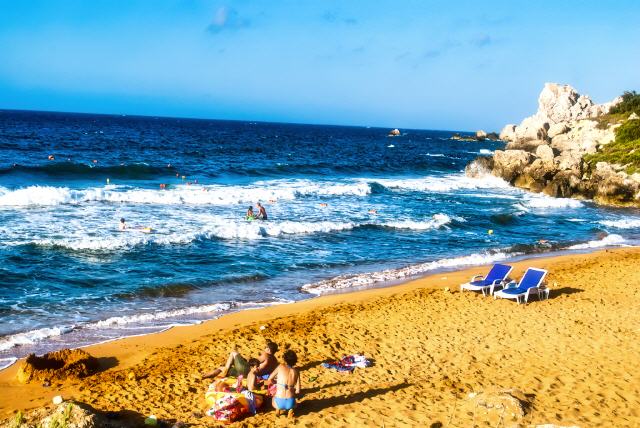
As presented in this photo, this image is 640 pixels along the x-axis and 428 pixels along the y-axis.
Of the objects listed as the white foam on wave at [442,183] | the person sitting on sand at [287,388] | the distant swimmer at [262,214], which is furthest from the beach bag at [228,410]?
the white foam on wave at [442,183]

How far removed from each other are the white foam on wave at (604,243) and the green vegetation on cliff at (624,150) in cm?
1730

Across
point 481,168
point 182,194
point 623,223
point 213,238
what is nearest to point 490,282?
point 213,238

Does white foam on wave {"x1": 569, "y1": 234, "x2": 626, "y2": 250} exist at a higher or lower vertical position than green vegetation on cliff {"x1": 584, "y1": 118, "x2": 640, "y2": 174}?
lower

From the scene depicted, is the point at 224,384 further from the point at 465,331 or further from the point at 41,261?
the point at 41,261

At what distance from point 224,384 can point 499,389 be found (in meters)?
4.19

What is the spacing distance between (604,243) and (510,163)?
24.9 meters

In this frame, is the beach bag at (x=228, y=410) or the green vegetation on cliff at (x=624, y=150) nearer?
the beach bag at (x=228, y=410)

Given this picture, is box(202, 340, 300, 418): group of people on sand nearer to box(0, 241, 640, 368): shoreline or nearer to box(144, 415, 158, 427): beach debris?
box(144, 415, 158, 427): beach debris

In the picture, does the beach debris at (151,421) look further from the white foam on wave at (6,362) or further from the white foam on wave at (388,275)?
the white foam on wave at (388,275)

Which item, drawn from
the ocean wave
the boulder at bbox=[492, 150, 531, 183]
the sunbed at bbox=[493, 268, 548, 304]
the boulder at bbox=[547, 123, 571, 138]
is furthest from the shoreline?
the boulder at bbox=[547, 123, 571, 138]

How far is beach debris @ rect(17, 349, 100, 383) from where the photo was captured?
8.72 meters

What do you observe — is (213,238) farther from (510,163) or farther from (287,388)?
(510,163)

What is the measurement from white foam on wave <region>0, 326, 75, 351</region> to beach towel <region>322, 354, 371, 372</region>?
556 cm

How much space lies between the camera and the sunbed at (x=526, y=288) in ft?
45.6
